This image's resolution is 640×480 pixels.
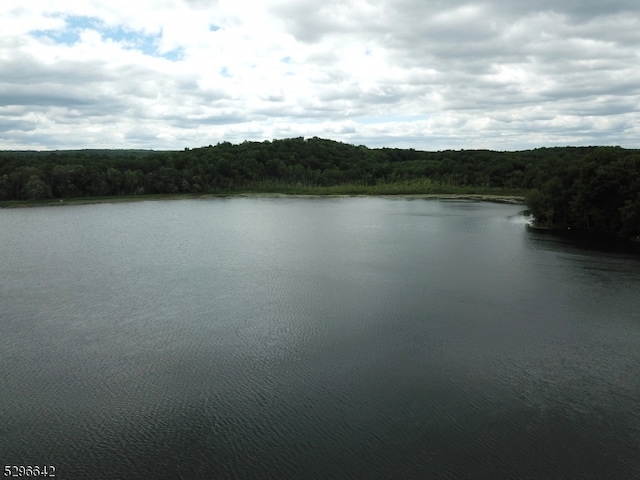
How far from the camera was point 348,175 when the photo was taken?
76188 millimetres

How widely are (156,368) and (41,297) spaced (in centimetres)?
722

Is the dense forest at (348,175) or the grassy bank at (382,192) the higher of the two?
the dense forest at (348,175)

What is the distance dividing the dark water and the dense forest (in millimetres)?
9567

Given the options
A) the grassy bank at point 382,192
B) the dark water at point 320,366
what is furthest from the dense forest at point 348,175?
the dark water at point 320,366

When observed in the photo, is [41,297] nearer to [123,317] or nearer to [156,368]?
[123,317]

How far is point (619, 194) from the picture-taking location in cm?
3033

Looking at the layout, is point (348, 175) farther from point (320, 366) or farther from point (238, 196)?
point (320, 366)

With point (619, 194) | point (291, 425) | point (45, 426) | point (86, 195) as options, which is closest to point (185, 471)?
point (291, 425)

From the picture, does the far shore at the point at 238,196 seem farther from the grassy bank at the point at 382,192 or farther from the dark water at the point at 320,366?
the dark water at the point at 320,366

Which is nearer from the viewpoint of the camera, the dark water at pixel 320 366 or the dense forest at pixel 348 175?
the dark water at pixel 320 366

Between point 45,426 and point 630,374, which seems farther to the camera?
point 630,374

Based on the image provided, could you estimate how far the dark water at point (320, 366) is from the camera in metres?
7.98

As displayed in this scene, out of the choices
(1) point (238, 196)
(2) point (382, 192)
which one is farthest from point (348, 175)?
(1) point (238, 196)

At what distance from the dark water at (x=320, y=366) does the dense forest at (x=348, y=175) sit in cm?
957
